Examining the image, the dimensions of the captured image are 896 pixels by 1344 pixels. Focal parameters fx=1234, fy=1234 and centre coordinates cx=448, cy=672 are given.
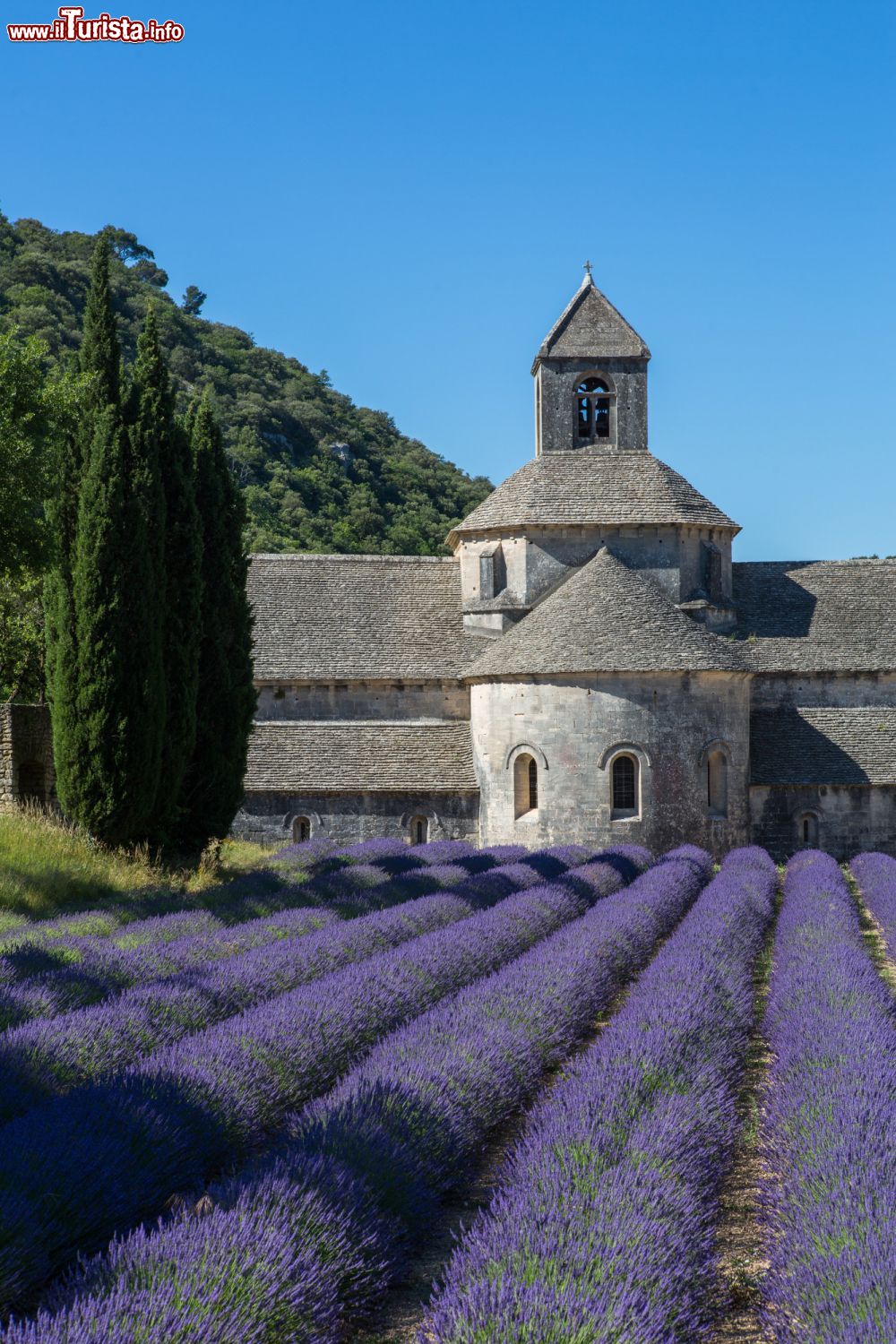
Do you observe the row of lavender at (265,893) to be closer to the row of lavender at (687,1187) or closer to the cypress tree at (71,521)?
the cypress tree at (71,521)

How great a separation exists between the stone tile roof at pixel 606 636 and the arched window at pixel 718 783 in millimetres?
2049

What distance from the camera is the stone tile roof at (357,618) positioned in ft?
94.4

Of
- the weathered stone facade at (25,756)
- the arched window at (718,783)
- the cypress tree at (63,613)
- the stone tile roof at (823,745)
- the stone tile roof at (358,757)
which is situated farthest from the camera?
the stone tile roof at (823,745)

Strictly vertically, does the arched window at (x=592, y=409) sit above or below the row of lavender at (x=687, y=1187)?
above

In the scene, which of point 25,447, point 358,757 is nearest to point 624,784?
point 358,757

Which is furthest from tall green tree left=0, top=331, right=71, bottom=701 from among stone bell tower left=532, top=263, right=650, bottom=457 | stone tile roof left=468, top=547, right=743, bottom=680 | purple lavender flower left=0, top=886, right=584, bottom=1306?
stone bell tower left=532, top=263, right=650, bottom=457

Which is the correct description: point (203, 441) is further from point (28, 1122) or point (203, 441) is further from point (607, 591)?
point (28, 1122)

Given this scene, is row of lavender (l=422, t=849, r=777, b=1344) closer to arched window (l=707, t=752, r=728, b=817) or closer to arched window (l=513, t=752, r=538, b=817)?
arched window (l=513, t=752, r=538, b=817)

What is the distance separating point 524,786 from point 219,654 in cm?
783

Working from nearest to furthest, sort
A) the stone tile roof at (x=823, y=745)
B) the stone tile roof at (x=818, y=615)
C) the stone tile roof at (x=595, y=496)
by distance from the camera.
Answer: the stone tile roof at (x=823, y=745), the stone tile roof at (x=595, y=496), the stone tile roof at (x=818, y=615)

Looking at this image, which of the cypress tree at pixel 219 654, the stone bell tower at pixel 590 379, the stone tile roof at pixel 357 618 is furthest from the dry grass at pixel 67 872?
the stone bell tower at pixel 590 379

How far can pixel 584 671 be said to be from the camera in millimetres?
24844

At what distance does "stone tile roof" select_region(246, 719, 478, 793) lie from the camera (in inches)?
1056

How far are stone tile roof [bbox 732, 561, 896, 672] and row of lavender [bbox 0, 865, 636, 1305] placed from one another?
19.7m
